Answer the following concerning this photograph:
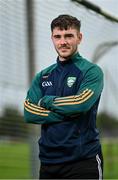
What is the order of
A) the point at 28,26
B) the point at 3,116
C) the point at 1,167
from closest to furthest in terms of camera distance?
the point at 28,26 < the point at 3,116 < the point at 1,167

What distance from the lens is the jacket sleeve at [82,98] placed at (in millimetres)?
3807

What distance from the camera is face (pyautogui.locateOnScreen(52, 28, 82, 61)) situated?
12.6 ft

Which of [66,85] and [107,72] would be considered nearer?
[66,85]

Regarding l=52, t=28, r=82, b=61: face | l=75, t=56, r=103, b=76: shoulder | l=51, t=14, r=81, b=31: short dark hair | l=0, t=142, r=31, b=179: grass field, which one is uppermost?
l=51, t=14, r=81, b=31: short dark hair

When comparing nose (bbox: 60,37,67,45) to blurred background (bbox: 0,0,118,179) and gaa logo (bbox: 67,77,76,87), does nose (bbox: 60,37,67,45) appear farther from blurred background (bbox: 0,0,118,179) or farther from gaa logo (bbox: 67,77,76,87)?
blurred background (bbox: 0,0,118,179)

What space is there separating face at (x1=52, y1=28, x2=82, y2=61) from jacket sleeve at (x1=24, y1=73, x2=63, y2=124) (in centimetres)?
28

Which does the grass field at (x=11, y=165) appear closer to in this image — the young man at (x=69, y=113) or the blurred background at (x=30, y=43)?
the blurred background at (x=30, y=43)

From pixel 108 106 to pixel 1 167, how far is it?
8.79ft

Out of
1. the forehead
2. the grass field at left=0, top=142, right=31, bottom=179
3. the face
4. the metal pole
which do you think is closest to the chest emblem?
the face

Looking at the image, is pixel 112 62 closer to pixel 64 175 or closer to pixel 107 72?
pixel 107 72

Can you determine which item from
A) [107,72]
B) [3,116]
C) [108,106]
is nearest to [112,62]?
[107,72]

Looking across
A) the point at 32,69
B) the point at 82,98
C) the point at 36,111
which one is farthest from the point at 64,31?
the point at 32,69

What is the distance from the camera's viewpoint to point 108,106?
11.0 m

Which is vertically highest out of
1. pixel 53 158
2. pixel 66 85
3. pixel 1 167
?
pixel 66 85
